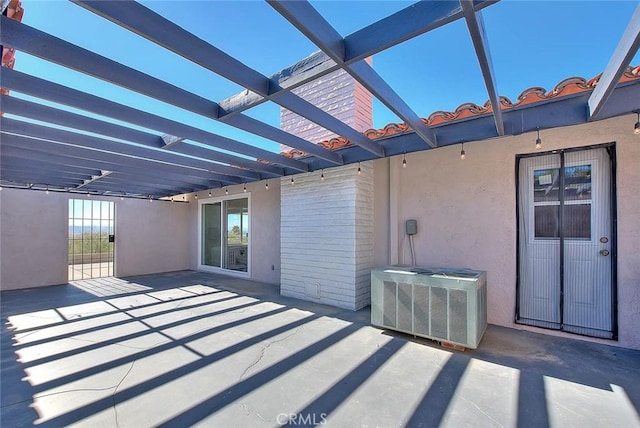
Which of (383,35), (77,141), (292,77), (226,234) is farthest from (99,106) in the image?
(226,234)

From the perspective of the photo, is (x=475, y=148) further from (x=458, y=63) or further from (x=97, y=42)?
(x=97, y=42)

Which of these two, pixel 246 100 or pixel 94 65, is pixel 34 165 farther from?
pixel 246 100

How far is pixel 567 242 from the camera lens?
374 cm

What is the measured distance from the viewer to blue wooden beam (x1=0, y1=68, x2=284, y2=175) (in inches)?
89.4

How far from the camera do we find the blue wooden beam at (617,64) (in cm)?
173

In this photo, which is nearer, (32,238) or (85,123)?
(85,123)

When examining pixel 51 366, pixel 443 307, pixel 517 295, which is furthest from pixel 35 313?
pixel 517 295

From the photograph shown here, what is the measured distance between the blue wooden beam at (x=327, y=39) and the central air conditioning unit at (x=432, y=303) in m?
2.11

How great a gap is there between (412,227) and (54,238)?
352 inches

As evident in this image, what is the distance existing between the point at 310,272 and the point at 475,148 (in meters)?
3.58

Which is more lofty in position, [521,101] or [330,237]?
[521,101]

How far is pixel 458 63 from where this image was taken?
462cm

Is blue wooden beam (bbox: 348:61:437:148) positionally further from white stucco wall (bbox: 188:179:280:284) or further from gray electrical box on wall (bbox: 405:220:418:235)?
white stucco wall (bbox: 188:179:280:284)

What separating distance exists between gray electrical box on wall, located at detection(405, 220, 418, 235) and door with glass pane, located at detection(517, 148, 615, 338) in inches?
56.8
